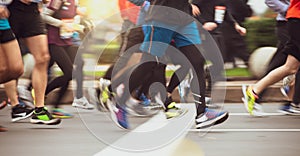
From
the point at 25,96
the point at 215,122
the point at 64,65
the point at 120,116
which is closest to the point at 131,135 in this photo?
the point at 120,116

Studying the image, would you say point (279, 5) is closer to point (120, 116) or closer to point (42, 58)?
point (120, 116)

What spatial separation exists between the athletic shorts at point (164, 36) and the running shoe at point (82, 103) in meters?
1.62

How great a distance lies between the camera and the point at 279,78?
8195 mm

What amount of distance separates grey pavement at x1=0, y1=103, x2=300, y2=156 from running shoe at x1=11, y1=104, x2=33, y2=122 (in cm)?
5

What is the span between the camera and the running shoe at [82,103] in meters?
8.55

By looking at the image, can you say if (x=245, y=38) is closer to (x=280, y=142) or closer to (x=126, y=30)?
(x=126, y=30)

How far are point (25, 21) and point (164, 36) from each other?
1199 mm

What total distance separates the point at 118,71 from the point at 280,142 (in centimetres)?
149

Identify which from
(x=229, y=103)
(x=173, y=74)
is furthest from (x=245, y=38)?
(x=173, y=74)

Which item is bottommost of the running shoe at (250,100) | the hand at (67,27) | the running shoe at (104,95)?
the running shoe at (250,100)

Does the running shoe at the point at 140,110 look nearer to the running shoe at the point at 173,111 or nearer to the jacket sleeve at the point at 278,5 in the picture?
the running shoe at the point at 173,111

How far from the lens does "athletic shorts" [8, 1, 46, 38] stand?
7348 mm

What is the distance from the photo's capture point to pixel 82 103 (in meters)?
8.72

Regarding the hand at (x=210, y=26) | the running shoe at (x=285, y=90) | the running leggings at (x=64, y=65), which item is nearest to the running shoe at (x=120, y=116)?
the running leggings at (x=64, y=65)
